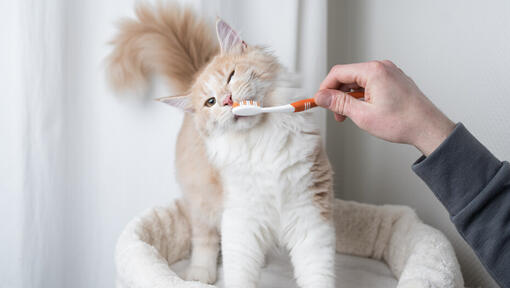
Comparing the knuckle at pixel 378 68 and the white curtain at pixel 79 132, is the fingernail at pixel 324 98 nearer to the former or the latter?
the knuckle at pixel 378 68

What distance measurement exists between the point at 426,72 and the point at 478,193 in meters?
Answer: 0.85

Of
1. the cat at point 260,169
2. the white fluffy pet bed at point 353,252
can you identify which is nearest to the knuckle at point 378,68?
the cat at point 260,169

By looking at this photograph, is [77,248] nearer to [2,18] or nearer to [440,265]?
[2,18]

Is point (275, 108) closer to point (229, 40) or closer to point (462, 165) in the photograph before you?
point (229, 40)

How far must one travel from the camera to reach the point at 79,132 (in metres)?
1.29

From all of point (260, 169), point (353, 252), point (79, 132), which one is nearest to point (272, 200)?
point (260, 169)

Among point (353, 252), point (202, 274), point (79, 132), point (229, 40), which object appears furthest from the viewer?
point (353, 252)

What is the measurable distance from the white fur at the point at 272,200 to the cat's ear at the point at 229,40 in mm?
178

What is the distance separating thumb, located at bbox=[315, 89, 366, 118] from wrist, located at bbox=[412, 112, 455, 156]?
0.13m

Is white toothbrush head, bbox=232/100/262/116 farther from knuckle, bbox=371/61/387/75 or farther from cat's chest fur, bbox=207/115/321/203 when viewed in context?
knuckle, bbox=371/61/387/75

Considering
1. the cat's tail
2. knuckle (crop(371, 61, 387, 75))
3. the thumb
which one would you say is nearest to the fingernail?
the thumb

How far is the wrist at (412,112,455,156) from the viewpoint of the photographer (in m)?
0.73

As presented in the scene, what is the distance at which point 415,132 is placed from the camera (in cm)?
74

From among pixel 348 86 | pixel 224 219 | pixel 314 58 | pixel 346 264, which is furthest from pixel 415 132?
pixel 314 58
